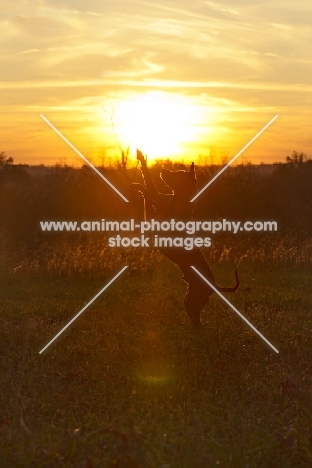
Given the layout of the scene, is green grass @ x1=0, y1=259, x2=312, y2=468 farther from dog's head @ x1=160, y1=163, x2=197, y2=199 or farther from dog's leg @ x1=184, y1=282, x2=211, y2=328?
dog's head @ x1=160, y1=163, x2=197, y2=199

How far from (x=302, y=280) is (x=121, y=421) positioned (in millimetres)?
9732

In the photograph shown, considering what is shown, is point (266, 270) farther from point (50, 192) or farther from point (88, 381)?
point (50, 192)

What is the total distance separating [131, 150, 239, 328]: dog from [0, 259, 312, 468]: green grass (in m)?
0.60

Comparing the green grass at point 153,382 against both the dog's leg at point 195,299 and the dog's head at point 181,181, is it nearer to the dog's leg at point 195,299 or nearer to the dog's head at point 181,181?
the dog's leg at point 195,299

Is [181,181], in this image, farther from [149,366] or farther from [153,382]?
[153,382]

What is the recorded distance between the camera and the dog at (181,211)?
8.88 meters

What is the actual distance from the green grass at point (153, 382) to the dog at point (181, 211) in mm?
601

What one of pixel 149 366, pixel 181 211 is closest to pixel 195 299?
pixel 181 211

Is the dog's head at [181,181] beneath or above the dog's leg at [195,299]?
above

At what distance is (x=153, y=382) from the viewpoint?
7438 millimetres

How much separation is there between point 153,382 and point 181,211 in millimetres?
2332

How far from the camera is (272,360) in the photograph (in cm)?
844

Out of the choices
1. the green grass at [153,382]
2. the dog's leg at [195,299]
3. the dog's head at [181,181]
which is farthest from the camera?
the dog's leg at [195,299]

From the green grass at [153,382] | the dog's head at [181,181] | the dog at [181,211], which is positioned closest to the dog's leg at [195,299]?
the dog at [181,211]
